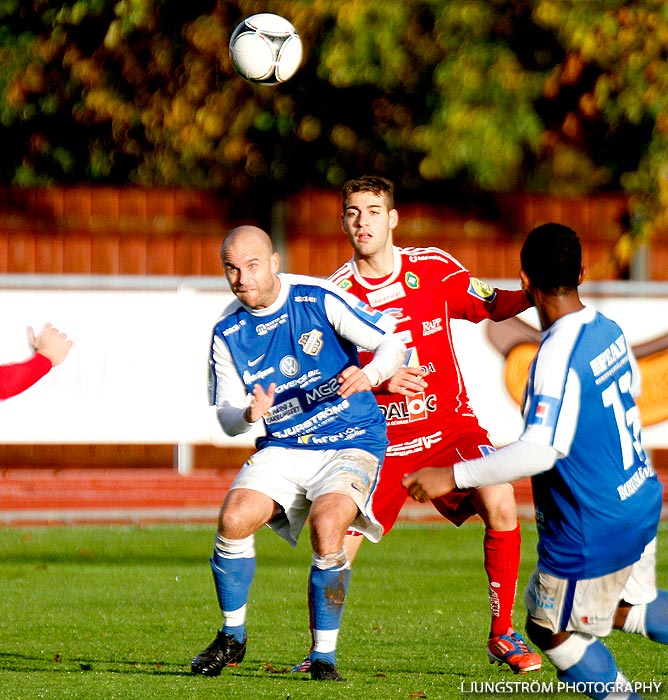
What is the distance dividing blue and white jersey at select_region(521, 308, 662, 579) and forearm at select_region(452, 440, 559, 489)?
3 centimetres

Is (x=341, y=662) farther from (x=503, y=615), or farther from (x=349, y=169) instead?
(x=349, y=169)

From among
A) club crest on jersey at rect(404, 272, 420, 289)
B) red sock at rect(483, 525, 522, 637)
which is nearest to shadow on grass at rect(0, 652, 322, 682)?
red sock at rect(483, 525, 522, 637)

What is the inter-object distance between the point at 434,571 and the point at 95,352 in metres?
4.65

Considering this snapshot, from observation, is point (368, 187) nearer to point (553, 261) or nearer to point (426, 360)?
point (426, 360)

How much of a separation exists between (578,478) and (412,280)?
2.70 meters

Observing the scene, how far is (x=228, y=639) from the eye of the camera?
6.50 metres

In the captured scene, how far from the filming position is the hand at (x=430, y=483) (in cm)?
478

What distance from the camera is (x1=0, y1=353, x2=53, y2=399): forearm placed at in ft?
20.6

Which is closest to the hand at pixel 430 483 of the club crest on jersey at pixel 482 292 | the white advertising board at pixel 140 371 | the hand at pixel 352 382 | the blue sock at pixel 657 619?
the blue sock at pixel 657 619

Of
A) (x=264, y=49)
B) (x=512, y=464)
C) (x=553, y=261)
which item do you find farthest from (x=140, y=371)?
(x=512, y=464)

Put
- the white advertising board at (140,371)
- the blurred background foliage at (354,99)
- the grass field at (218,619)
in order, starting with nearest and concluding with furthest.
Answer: the grass field at (218,619), the white advertising board at (140,371), the blurred background foliage at (354,99)

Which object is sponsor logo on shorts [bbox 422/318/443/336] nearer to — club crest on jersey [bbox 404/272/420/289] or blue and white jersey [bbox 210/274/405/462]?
club crest on jersey [bbox 404/272/420/289]

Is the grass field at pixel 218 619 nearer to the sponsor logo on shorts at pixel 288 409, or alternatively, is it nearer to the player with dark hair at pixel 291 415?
the player with dark hair at pixel 291 415

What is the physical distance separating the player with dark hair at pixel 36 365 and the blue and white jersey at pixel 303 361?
781mm
